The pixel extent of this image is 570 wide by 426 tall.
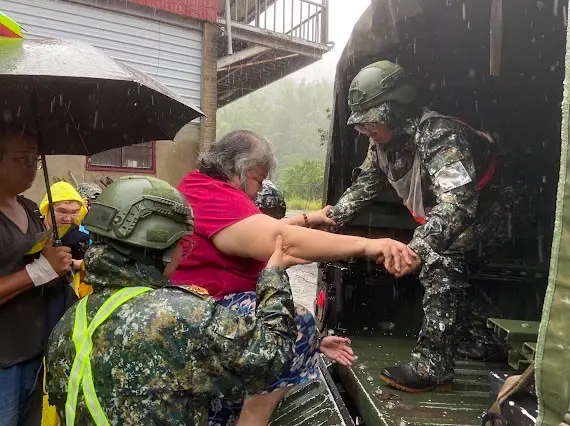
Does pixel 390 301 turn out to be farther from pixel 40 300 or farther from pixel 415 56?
pixel 40 300

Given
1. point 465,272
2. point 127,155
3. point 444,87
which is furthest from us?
point 127,155

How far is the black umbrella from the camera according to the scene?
77.7 inches

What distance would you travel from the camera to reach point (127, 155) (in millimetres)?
12312

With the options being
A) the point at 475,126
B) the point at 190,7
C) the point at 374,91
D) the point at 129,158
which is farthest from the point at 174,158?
the point at 374,91

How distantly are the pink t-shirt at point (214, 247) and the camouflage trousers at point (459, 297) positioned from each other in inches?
48.0

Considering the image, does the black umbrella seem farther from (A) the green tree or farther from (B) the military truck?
(A) the green tree

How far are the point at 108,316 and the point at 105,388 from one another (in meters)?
0.22

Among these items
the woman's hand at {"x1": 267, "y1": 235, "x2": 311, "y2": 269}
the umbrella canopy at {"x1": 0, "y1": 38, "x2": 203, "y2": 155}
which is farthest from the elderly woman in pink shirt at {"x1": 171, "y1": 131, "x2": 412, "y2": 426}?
the umbrella canopy at {"x1": 0, "y1": 38, "x2": 203, "y2": 155}

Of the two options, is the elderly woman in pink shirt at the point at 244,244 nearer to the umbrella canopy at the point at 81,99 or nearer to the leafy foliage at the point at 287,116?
the umbrella canopy at the point at 81,99

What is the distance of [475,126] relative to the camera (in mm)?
4500

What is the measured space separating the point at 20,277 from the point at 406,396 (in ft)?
6.74

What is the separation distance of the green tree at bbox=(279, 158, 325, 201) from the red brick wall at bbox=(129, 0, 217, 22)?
2380 centimetres

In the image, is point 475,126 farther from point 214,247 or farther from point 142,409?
point 142,409

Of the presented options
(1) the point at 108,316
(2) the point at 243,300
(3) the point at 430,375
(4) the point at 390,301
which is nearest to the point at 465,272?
(3) the point at 430,375
